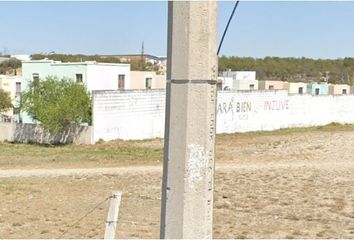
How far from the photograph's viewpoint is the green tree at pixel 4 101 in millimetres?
39312

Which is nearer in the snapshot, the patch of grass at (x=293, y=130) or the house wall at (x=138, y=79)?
the patch of grass at (x=293, y=130)

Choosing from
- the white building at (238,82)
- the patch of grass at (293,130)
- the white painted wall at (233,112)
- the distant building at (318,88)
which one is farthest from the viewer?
the distant building at (318,88)

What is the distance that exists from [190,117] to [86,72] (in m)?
33.3

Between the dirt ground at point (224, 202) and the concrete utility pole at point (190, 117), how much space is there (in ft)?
17.4

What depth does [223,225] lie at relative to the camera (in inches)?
330

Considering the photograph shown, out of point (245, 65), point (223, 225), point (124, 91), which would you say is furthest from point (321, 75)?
point (223, 225)

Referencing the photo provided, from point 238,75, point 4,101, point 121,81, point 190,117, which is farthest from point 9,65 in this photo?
point 190,117

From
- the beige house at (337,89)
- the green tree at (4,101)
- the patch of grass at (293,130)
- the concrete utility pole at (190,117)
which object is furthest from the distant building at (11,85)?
the concrete utility pole at (190,117)

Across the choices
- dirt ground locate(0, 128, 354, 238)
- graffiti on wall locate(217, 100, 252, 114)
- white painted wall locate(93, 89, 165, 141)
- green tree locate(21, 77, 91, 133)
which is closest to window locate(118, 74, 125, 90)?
white painted wall locate(93, 89, 165, 141)

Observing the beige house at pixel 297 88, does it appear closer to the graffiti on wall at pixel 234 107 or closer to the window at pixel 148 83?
the window at pixel 148 83

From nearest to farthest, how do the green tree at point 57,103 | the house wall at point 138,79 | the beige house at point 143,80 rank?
the green tree at point 57,103
the house wall at point 138,79
the beige house at point 143,80

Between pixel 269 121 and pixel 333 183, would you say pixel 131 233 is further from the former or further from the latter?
pixel 269 121

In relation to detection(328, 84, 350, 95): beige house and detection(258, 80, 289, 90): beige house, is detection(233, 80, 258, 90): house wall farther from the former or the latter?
detection(328, 84, 350, 95): beige house

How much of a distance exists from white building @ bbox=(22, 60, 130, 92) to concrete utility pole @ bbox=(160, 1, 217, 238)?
31608mm
